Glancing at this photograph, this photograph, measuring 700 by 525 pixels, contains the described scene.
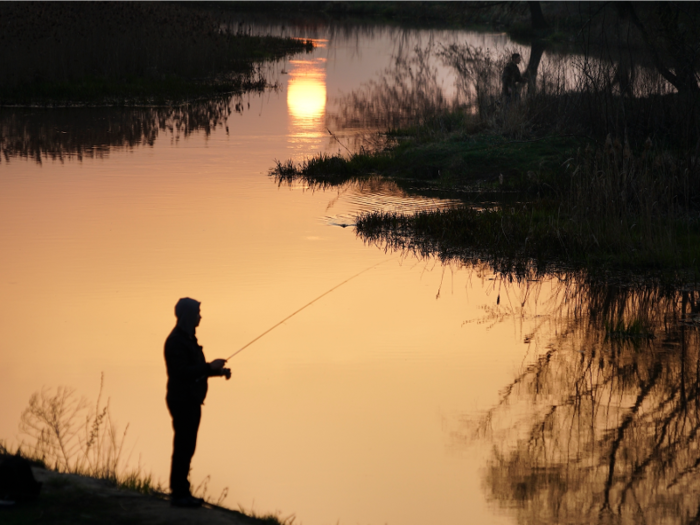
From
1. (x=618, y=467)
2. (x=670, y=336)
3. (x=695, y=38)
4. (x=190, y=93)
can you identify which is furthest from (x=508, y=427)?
(x=190, y=93)

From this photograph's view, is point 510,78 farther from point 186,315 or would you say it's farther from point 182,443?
point 182,443

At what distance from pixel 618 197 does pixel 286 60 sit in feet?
99.3

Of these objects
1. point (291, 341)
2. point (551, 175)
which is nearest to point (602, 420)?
point (291, 341)

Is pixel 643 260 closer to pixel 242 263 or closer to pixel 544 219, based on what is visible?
pixel 544 219

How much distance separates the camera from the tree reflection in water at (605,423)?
18.9ft

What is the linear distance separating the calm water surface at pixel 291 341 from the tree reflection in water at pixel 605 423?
4 centimetres

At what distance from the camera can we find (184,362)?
199 inches

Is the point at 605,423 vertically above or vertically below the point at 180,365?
below

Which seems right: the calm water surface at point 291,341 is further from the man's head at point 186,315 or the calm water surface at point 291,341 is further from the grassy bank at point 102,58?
the grassy bank at point 102,58

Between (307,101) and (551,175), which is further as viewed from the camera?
(307,101)

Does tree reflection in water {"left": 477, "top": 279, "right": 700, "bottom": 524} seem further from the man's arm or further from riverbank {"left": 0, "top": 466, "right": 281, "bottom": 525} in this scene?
the man's arm

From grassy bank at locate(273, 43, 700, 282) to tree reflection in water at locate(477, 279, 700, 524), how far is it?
1801 mm

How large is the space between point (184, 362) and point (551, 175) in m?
11.9

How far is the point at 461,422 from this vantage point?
6.92 metres
